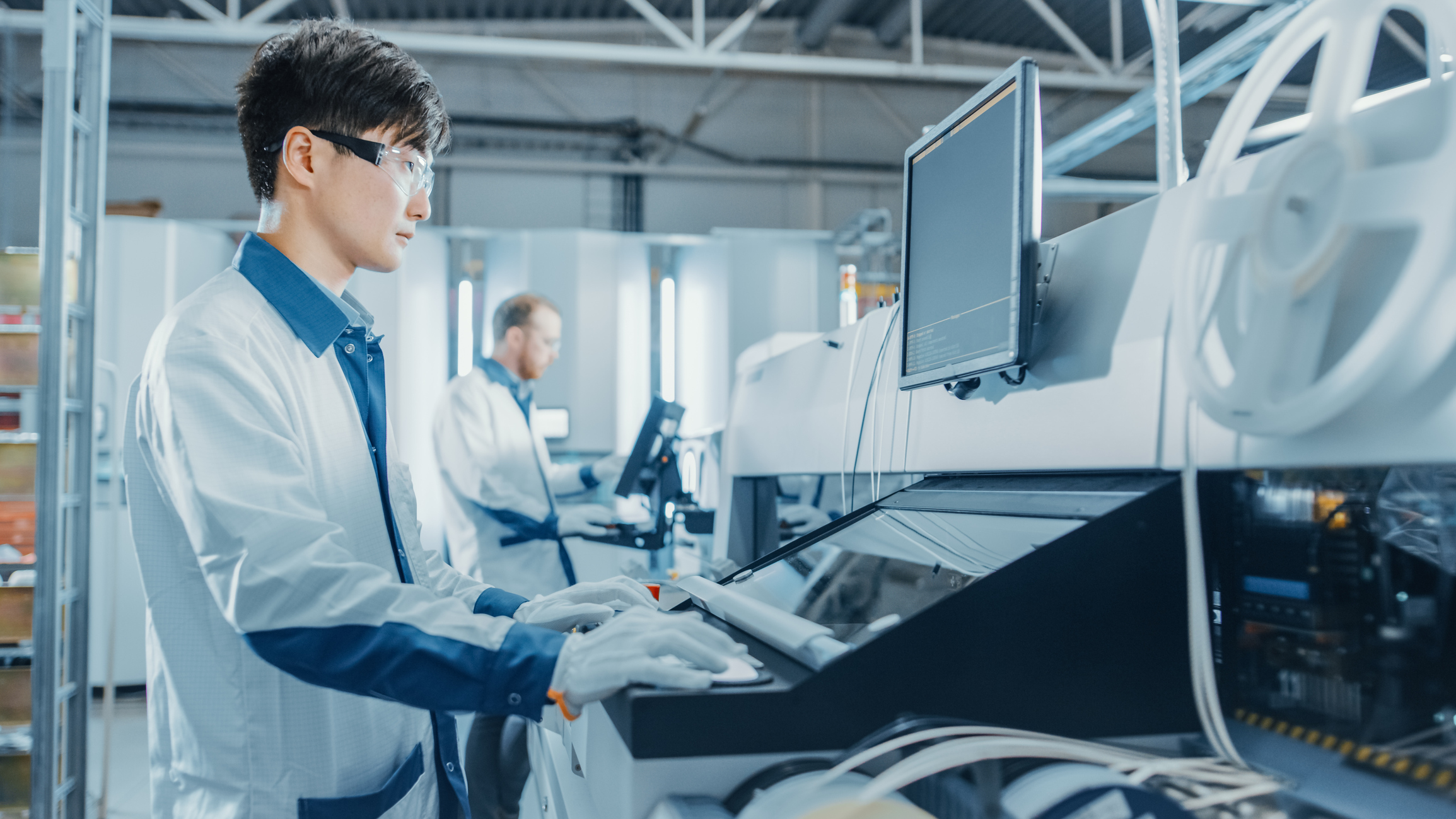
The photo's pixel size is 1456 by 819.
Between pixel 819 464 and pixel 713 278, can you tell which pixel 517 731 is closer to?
pixel 819 464

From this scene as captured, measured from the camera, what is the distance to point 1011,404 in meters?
1.05

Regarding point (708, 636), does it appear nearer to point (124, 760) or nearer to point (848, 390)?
point (848, 390)

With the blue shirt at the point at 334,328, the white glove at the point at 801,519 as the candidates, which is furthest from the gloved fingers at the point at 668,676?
the white glove at the point at 801,519

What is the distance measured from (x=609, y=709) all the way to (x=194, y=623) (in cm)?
58

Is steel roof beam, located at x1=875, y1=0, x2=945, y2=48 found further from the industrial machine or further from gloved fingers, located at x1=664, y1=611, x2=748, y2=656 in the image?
gloved fingers, located at x1=664, y1=611, x2=748, y2=656

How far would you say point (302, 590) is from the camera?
799 millimetres

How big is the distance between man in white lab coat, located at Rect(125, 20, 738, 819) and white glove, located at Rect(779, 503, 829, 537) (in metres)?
1.05

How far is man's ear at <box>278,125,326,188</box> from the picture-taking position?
43.4 inches

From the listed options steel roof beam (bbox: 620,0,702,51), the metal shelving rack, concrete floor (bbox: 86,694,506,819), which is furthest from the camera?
steel roof beam (bbox: 620,0,702,51)

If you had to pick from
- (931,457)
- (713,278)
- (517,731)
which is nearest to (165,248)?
(713,278)

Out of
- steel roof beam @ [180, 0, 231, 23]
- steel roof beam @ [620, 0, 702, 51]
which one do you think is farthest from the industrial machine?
steel roof beam @ [180, 0, 231, 23]

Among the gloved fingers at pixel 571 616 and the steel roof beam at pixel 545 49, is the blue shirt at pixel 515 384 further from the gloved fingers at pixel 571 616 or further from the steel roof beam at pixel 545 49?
the gloved fingers at pixel 571 616

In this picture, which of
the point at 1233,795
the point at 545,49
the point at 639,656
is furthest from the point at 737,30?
the point at 1233,795

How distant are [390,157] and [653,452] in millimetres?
2118
